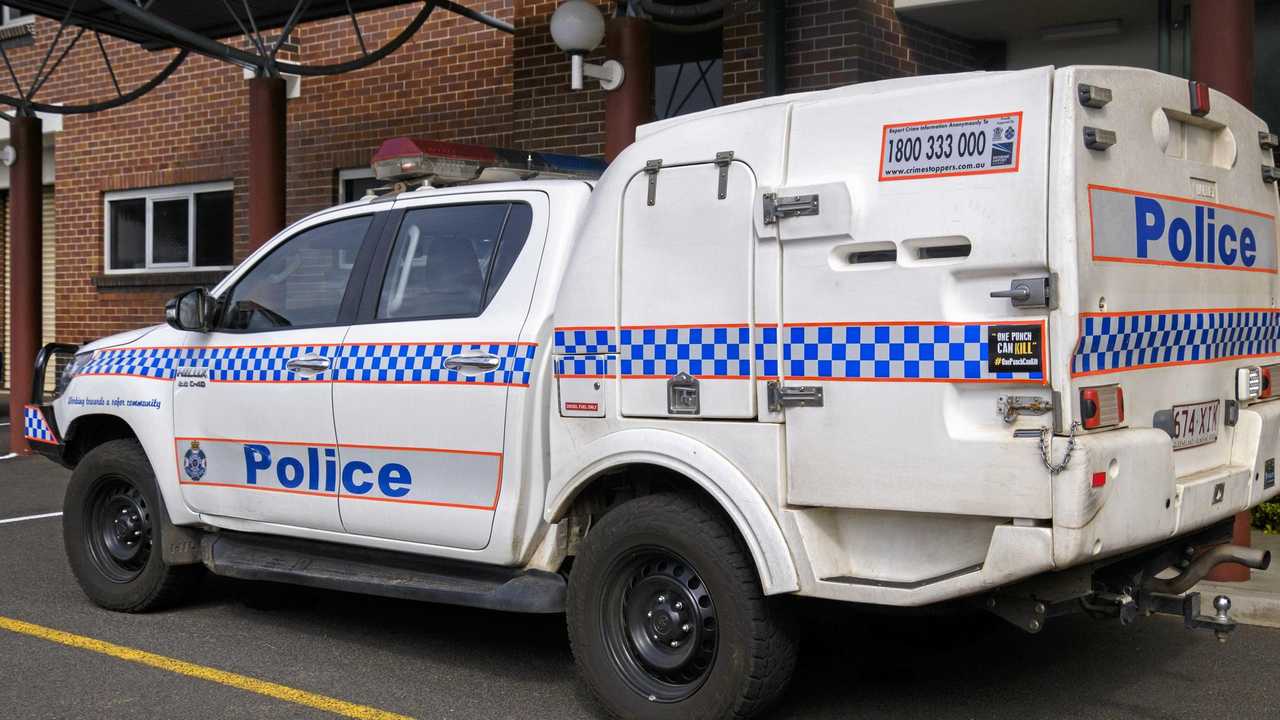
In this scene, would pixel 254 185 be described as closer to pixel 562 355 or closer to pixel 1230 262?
pixel 562 355

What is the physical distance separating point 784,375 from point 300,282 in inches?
104

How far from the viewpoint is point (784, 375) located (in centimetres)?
445

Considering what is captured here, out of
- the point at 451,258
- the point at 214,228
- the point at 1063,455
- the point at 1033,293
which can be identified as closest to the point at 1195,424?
the point at 1063,455

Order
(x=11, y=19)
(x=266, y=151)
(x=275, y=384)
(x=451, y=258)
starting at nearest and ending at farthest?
1. (x=451, y=258)
2. (x=275, y=384)
3. (x=266, y=151)
4. (x=11, y=19)

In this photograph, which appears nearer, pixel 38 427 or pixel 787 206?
pixel 787 206

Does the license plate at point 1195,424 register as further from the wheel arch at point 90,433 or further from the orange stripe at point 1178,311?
the wheel arch at point 90,433

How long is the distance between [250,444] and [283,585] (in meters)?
1.49

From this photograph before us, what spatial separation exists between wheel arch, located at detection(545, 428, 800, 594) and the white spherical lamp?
4586 mm

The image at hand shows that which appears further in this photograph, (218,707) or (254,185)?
(254,185)

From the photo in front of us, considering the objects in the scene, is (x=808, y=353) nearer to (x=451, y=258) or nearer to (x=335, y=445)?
(x=451, y=258)

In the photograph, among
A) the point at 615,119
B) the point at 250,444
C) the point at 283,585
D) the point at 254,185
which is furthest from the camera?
the point at 254,185

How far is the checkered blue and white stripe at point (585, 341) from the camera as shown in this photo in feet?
16.1

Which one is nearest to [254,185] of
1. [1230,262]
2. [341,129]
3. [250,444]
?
[341,129]

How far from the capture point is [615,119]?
8984 millimetres
